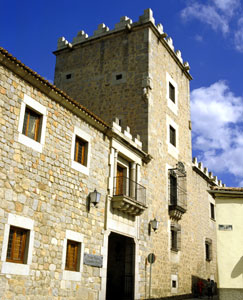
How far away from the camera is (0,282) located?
10.3 metres

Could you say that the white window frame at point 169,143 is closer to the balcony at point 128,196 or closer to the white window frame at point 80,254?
the balcony at point 128,196

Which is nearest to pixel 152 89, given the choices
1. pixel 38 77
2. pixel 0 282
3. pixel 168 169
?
pixel 168 169

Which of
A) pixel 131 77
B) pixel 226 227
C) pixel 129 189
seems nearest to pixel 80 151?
pixel 129 189

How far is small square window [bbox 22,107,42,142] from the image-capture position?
1223 centimetres

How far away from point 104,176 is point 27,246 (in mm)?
5016

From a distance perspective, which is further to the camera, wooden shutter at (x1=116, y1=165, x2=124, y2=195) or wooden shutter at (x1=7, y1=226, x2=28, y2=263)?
wooden shutter at (x1=116, y1=165, x2=124, y2=195)

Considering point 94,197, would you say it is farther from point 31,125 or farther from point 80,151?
point 31,125

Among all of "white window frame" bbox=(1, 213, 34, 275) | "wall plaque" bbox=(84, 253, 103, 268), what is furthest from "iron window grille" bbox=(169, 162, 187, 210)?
"white window frame" bbox=(1, 213, 34, 275)

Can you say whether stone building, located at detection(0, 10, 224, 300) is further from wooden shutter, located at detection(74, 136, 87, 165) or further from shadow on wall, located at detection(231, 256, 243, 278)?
shadow on wall, located at detection(231, 256, 243, 278)

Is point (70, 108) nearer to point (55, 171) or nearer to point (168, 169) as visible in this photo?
point (55, 171)

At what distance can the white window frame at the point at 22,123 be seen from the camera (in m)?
11.8

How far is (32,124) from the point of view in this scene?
1253cm

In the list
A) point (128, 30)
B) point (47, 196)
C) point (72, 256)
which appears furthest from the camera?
point (128, 30)

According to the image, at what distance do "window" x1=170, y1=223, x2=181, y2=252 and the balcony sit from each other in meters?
4.11
